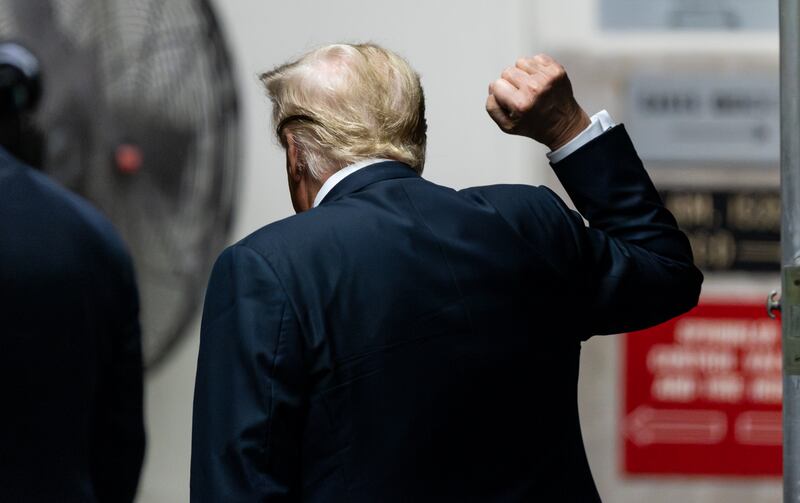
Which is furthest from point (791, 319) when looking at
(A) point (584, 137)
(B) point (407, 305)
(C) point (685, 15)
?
(C) point (685, 15)

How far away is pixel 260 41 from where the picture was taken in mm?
4008

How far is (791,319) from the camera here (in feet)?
5.49

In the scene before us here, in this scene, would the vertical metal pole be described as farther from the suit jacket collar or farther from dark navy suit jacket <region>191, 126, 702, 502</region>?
the suit jacket collar

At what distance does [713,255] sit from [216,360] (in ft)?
9.22

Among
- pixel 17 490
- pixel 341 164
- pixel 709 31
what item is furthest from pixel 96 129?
pixel 341 164

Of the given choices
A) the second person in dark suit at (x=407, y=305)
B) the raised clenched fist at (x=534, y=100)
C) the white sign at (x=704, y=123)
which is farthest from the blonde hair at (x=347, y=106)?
the white sign at (x=704, y=123)

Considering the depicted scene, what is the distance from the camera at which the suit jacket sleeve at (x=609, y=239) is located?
1624mm

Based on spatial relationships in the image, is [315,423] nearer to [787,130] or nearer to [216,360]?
[216,360]

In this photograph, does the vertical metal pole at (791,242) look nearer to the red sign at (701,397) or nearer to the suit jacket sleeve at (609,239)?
the suit jacket sleeve at (609,239)

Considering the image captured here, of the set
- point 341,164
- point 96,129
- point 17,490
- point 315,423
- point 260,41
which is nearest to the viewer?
point 315,423

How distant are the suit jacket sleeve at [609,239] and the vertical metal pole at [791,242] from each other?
13 cm

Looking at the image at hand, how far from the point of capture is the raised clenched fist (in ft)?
5.38

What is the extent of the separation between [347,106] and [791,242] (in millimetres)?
610

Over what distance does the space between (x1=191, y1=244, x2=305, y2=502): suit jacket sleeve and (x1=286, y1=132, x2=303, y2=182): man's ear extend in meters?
0.18
